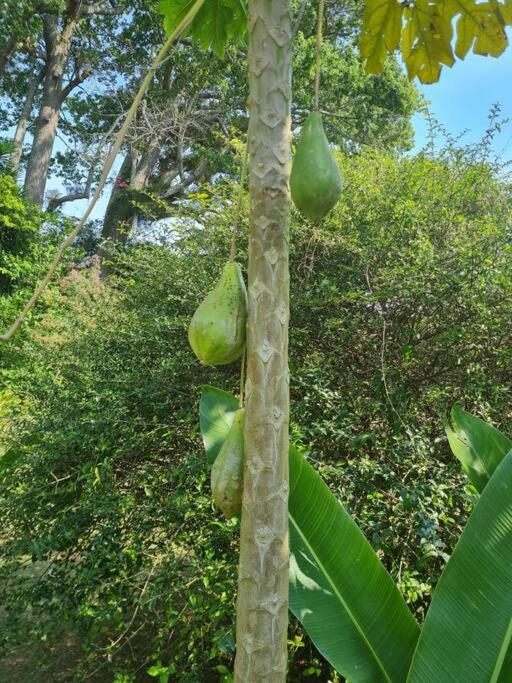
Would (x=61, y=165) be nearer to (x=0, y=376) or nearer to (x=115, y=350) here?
(x=0, y=376)

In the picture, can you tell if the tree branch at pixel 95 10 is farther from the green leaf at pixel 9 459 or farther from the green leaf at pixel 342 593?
the green leaf at pixel 342 593

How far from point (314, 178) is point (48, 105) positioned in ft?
49.7

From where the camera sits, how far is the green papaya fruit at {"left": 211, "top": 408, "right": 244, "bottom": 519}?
792 millimetres

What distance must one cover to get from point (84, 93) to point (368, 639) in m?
16.7

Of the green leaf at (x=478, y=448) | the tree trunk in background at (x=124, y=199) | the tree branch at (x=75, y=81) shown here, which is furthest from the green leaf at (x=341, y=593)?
the tree branch at (x=75, y=81)

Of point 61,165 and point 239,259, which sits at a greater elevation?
point 61,165

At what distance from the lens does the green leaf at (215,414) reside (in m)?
1.62


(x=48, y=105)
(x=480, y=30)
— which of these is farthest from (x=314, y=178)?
(x=48, y=105)

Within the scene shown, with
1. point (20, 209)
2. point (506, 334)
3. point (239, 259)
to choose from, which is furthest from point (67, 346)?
point (20, 209)

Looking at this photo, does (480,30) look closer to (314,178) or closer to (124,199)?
(314,178)

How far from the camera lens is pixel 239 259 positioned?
3885 mm

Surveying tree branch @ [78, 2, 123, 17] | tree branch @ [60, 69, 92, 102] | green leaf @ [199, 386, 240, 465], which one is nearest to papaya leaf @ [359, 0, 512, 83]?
green leaf @ [199, 386, 240, 465]

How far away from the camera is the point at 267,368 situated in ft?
2.41

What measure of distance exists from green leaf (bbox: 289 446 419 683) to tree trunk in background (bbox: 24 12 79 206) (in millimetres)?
13376
